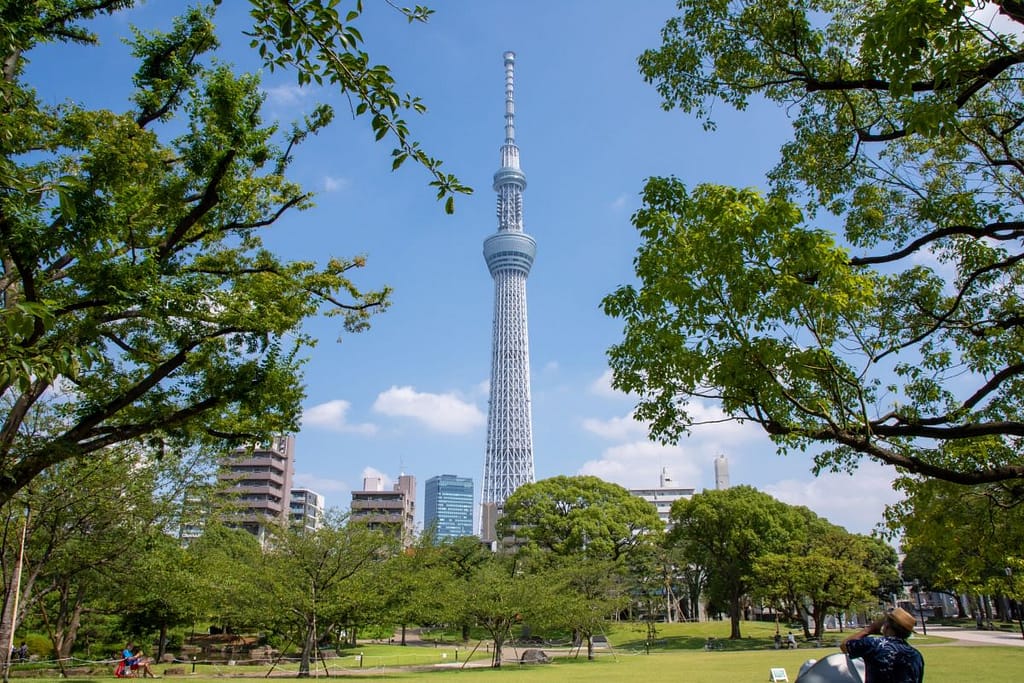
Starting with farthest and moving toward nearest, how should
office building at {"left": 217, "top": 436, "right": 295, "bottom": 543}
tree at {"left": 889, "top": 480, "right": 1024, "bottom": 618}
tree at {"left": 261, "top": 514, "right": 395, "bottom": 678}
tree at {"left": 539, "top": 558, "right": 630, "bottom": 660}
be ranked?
office building at {"left": 217, "top": 436, "right": 295, "bottom": 543} → tree at {"left": 539, "top": 558, "right": 630, "bottom": 660} → tree at {"left": 261, "top": 514, "right": 395, "bottom": 678} → tree at {"left": 889, "top": 480, "right": 1024, "bottom": 618}

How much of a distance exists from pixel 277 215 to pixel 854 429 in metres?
8.27

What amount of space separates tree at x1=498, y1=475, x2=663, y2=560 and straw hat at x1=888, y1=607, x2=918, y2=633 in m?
32.6

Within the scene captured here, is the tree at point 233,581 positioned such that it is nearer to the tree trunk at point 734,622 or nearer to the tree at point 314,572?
the tree at point 314,572

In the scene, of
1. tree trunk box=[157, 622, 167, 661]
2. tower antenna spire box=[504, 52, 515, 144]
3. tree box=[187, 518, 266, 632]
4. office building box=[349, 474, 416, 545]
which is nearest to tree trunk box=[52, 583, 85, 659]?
tree box=[187, 518, 266, 632]

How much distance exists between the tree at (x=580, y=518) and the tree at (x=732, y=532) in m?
2.25

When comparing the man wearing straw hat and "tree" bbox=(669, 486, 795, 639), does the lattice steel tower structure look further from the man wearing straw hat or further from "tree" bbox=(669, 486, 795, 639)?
the man wearing straw hat

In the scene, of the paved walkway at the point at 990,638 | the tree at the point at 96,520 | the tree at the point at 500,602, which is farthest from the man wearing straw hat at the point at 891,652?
the paved walkway at the point at 990,638

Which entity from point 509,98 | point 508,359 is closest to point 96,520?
point 508,359

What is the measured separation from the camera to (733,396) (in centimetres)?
644

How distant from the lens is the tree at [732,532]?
34938 mm

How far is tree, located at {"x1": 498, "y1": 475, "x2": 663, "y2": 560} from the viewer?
120ft

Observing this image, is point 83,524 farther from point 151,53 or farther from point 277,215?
point 151,53

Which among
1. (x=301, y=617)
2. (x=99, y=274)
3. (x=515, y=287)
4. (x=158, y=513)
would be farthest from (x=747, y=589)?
(x=515, y=287)

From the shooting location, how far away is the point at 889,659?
4078 mm
